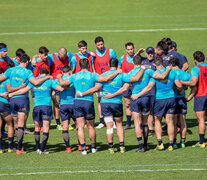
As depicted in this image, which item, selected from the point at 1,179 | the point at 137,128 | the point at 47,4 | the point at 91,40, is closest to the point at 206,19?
the point at 91,40

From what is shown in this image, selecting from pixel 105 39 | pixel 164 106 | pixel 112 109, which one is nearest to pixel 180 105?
pixel 164 106

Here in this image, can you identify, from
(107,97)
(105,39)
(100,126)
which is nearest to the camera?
(107,97)

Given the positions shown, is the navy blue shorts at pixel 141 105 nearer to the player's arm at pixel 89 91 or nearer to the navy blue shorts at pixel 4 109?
the player's arm at pixel 89 91

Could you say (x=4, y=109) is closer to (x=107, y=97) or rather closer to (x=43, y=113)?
(x=43, y=113)

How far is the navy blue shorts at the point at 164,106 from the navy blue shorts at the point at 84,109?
1.69m

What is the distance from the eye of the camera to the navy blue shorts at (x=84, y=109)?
1262cm

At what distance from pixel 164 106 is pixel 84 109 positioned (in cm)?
206

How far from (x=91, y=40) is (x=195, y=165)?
18.9m

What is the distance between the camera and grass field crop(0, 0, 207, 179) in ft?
37.1

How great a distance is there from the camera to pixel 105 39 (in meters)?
30.0

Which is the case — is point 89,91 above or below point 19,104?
above

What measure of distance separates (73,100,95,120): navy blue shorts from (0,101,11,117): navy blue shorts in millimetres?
1897

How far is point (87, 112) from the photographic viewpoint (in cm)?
1264

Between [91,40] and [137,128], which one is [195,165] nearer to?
[137,128]
